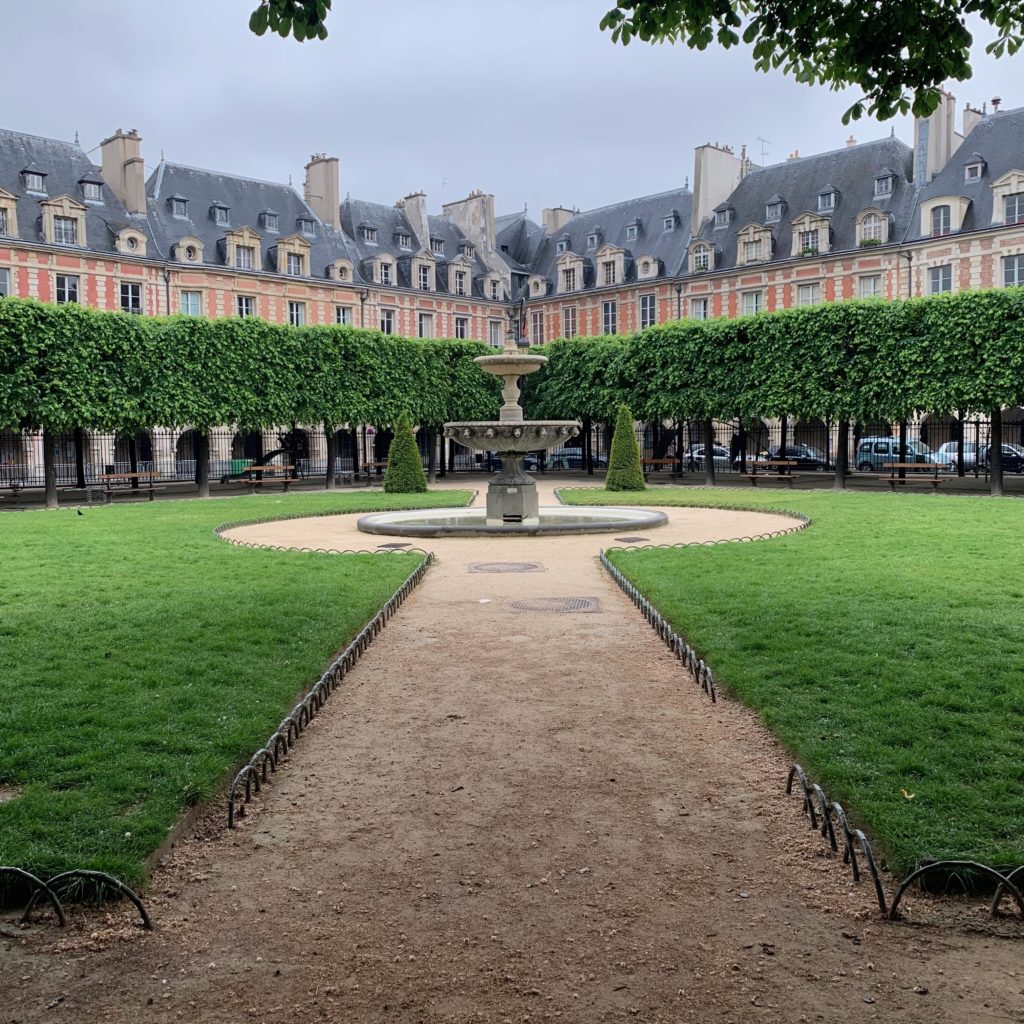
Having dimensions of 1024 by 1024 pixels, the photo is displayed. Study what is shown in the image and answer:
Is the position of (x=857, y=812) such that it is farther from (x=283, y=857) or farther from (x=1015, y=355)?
(x=1015, y=355)

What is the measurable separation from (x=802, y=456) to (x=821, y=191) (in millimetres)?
12724

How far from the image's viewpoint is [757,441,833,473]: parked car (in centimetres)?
3312

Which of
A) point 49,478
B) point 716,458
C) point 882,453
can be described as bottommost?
point 49,478

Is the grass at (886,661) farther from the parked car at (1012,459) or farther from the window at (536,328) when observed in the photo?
the window at (536,328)

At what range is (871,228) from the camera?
38.6m

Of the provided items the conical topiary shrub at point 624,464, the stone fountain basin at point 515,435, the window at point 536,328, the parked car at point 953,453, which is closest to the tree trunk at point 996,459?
the conical topiary shrub at point 624,464

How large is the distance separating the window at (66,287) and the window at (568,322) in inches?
896

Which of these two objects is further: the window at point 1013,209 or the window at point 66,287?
the window at point 66,287

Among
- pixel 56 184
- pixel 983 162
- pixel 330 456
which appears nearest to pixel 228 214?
pixel 56 184

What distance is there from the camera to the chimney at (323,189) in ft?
145

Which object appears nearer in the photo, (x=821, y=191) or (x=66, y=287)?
(x=66, y=287)

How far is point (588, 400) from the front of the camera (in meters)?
31.8

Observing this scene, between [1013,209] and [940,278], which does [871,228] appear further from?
[1013,209]

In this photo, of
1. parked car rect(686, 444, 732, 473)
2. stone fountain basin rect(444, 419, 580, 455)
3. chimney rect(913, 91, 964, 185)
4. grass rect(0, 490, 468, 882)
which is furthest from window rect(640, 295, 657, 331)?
grass rect(0, 490, 468, 882)
